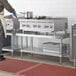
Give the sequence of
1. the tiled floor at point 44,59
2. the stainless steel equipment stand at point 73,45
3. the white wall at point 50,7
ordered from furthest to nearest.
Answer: the white wall at point 50,7 < the tiled floor at point 44,59 < the stainless steel equipment stand at point 73,45

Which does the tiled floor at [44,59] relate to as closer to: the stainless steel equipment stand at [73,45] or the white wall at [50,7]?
→ the stainless steel equipment stand at [73,45]

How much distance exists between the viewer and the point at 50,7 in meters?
5.52

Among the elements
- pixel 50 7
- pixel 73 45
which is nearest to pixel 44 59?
pixel 73 45

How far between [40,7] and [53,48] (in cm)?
134

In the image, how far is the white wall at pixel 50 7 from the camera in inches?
205

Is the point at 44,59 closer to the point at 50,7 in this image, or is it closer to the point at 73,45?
the point at 73,45

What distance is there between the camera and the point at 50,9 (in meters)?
5.53

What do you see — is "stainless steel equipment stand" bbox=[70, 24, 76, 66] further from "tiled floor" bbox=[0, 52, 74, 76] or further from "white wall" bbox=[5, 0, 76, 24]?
"white wall" bbox=[5, 0, 76, 24]

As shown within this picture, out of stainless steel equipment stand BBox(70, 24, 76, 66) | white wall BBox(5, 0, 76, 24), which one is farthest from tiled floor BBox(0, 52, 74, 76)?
white wall BBox(5, 0, 76, 24)

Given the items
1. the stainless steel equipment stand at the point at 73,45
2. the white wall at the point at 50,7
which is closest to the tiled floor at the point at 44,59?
the stainless steel equipment stand at the point at 73,45

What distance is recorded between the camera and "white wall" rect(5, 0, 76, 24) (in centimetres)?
522

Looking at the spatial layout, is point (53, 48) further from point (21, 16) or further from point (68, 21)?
point (21, 16)

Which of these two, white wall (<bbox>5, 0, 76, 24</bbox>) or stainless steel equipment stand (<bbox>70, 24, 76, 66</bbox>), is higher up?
white wall (<bbox>5, 0, 76, 24</bbox>)

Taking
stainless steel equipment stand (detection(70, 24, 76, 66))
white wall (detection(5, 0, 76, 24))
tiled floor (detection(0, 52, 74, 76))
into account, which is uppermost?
white wall (detection(5, 0, 76, 24))
